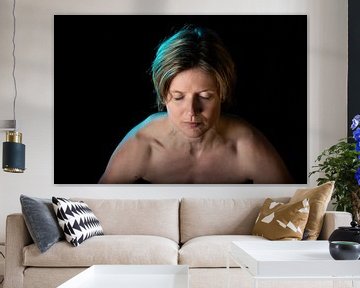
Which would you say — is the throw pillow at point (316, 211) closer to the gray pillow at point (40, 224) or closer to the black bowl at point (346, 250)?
the black bowl at point (346, 250)

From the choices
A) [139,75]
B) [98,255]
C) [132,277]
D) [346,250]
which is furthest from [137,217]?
[346,250]

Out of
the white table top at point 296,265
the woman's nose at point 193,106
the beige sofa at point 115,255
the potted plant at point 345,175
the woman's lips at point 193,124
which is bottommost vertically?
the beige sofa at point 115,255

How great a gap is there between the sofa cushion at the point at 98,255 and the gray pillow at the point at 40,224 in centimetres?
6

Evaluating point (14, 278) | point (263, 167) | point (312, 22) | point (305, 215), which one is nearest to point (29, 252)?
point (14, 278)

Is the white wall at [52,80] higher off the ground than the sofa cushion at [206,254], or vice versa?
the white wall at [52,80]

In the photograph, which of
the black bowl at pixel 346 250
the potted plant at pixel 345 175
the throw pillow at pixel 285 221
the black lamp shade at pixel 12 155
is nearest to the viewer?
the black bowl at pixel 346 250

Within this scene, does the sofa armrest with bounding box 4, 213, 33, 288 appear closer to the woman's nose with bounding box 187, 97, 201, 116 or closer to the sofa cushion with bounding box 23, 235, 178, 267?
the sofa cushion with bounding box 23, 235, 178, 267

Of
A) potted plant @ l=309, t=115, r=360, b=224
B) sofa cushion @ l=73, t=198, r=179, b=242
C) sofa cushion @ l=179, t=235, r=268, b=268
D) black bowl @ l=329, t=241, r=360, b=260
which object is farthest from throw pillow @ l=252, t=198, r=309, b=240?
black bowl @ l=329, t=241, r=360, b=260

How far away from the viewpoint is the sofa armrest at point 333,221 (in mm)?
3859

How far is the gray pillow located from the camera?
3.67 m

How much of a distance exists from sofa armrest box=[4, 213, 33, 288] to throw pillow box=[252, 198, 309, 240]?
158 cm

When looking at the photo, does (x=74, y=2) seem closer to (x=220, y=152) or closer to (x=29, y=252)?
(x=220, y=152)

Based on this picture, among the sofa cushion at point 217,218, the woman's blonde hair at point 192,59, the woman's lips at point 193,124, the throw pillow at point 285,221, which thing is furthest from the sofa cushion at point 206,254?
the woman's blonde hair at point 192,59

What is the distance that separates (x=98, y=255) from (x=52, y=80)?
198 centimetres
